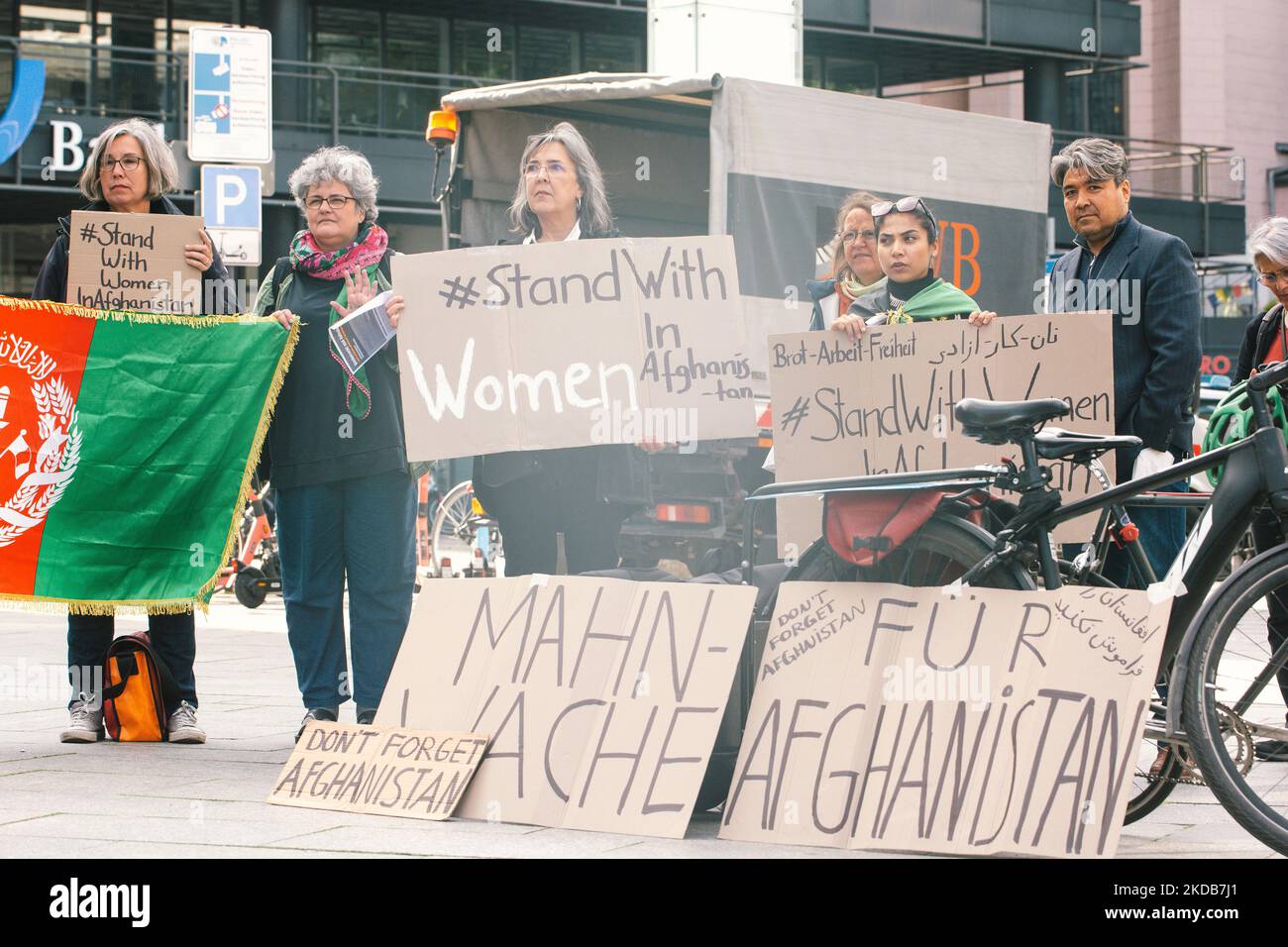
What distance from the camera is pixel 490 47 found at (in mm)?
24531

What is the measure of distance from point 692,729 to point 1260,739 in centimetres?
148

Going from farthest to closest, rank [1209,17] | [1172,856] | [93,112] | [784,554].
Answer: [1209,17], [93,112], [784,554], [1172,856]

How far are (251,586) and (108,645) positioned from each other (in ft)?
19.7

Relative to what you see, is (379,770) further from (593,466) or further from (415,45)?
(415,45)

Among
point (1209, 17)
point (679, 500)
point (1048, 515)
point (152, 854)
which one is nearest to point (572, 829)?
point (152, 854)

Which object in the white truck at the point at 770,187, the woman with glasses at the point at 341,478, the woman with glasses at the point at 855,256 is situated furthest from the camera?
the white truck at the point at 770,187

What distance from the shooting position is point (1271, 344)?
20.9 feet

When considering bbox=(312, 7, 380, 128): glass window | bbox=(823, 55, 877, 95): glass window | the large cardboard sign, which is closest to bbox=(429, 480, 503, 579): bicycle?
the large cardboard sign

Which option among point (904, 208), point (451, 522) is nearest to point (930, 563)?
point (904, 208)

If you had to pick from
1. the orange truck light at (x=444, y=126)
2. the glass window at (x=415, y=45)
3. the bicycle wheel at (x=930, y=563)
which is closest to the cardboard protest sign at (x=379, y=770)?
the bicycle wheel at (x=930, y=563)

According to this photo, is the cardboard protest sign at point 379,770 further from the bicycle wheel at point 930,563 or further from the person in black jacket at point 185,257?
the person in black jacket at point 185,257

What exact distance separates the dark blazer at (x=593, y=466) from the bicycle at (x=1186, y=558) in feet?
3.37

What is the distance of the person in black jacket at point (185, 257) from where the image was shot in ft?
21.1

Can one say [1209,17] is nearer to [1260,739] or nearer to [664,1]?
[664,1]
